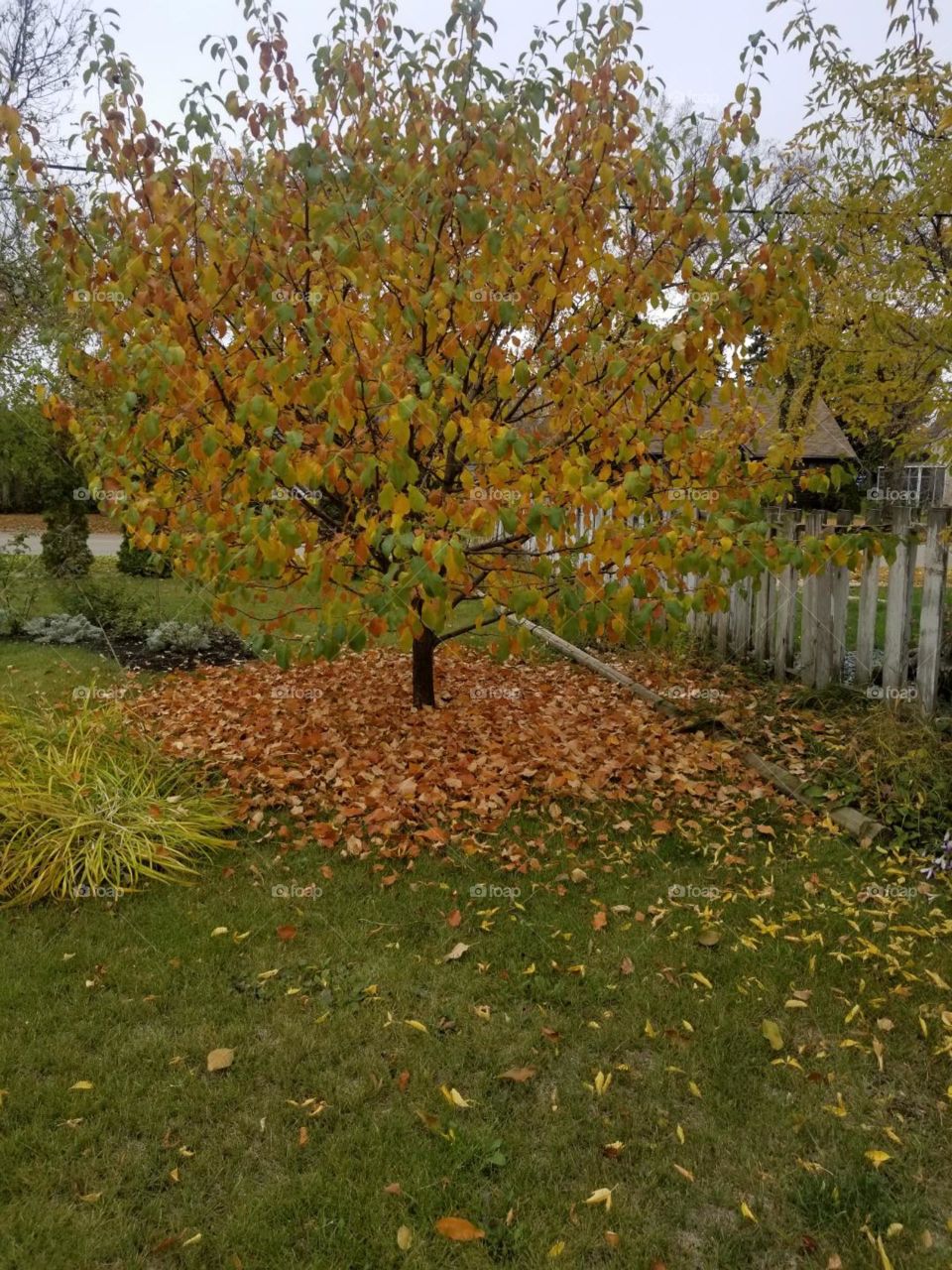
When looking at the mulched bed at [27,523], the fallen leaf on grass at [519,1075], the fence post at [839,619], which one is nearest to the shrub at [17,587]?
the fence post at [839,619]

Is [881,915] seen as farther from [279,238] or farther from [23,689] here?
[23,689]

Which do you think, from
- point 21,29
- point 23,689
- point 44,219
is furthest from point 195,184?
point 21,29

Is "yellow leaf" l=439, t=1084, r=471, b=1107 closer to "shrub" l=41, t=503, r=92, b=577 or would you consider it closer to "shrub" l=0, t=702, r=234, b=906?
"shrub" l=0, t=702, r=234, b=906

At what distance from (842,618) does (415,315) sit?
4.01 meters

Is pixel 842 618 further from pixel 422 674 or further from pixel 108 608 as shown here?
pixel 108 608

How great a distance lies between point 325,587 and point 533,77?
2915 millimetres

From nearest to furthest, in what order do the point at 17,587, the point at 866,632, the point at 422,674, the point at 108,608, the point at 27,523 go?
the point at 866,632, the point at 422,674, the point at 108,608, the point at 17,587, the point at 27,523

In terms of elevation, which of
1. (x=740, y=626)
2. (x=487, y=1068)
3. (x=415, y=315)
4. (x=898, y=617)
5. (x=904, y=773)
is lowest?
(x=487, y=1068)

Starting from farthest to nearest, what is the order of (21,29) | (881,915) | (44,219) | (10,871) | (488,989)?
1. (21,29)
2. (44,219)
3. (10,871)
4. (881,915)
5. (488,989)

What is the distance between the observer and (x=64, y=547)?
1264cm

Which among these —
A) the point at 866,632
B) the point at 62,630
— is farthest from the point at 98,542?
the point at 866,632

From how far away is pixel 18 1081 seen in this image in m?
2.78

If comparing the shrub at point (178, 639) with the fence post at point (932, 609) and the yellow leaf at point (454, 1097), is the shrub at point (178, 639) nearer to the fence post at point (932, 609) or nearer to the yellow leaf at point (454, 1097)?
the fence post at point (932, 609)

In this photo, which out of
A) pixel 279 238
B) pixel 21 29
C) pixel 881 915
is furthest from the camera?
pixel 21 29
